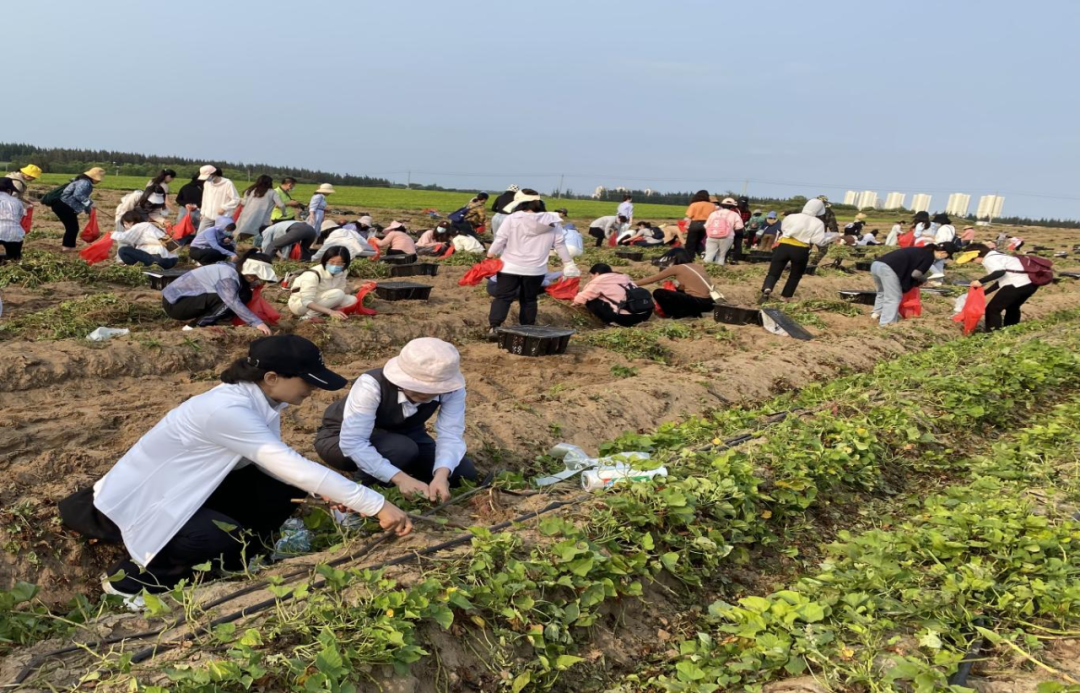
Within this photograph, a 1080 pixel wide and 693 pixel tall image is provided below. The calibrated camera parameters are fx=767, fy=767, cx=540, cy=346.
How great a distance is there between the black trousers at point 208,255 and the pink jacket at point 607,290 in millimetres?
4026

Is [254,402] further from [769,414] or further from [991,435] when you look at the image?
[991,435]

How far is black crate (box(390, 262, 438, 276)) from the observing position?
36.3 ft

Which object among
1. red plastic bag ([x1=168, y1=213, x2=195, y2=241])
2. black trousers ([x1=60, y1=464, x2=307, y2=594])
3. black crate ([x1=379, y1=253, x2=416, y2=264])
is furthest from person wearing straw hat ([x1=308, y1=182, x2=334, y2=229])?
black trousers ([x1=60, y1=464, x2=307, y2=594])

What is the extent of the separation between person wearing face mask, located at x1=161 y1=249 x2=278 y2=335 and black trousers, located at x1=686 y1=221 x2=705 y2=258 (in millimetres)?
9753

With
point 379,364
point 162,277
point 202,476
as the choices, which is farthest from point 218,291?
point 202,476

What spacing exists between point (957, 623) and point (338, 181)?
45.2 m

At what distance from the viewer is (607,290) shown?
30.2 ft

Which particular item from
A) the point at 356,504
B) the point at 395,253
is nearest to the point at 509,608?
the point at 356,504

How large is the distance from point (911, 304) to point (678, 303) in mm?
3366

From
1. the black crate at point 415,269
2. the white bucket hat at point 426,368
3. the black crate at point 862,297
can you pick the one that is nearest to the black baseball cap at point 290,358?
the white bucket hat at point 426,368

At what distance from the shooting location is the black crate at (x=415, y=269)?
11.1 metres

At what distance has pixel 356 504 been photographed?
2.85 m

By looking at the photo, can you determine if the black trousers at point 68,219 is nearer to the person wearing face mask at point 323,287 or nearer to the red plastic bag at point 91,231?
the red plastic bag at point 91,231

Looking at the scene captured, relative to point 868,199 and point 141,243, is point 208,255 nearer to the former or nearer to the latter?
point 141,243
